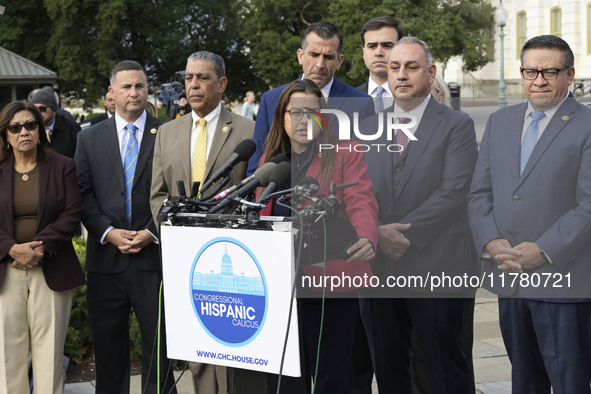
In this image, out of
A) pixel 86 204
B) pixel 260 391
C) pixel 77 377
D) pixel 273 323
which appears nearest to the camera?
pixel 273 323

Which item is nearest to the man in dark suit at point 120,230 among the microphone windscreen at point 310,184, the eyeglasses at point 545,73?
the microphone windscreen at point 310,184

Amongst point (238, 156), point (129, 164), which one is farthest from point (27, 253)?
point (238, 156)

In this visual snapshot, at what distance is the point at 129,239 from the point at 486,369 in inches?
116

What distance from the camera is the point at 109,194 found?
19.0 ft

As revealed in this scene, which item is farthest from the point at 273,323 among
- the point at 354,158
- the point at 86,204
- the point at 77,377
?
the point at 77,377

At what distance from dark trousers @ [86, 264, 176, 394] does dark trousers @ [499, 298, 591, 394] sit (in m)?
2.38

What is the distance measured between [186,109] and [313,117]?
5528mm

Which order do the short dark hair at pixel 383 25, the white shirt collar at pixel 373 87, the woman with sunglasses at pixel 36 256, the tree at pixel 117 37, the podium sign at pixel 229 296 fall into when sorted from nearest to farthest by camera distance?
the podium sign at pixel 229 296
the woman with sunglasses at pixel 36 256
the white shirt collar at pixel 373 87
the short dark hair at pixel 383 25
the tree at pixel 117 37

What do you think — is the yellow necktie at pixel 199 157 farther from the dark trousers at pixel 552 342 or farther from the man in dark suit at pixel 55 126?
the man in dark suit at pixel 55 126

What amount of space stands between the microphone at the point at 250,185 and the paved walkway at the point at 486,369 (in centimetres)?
236

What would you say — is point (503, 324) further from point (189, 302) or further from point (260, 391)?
point (189, 302)

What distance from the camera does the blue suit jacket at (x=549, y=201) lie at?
4090 millimetres

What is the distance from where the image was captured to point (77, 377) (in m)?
6.86

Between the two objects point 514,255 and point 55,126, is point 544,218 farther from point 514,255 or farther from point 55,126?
point 55,126
